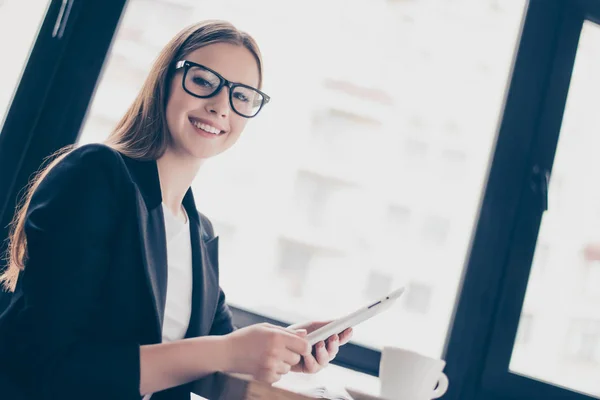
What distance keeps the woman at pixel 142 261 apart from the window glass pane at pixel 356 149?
1.73 feet

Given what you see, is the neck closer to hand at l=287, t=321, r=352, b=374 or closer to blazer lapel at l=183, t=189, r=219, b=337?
blazer lapel at l=183, t=189, r=219, b=337

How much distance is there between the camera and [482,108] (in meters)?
1.63

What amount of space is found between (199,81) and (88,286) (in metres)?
0.43

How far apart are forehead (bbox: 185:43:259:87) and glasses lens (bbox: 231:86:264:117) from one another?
0.02 meters

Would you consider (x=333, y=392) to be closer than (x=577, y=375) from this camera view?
Yes

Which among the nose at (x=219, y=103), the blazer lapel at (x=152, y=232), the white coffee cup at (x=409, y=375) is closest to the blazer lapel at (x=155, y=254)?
the blazer lapel at (x=152, y=232)

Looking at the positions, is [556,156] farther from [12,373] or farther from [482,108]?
[12,373]

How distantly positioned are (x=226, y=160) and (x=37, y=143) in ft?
1.60

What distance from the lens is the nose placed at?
105 centimetres

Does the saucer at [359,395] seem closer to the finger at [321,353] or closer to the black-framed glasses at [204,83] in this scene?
the finger at [321,353]

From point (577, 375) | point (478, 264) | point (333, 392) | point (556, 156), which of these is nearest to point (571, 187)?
point (556, 156)

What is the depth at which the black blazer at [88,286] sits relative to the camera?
768 mm

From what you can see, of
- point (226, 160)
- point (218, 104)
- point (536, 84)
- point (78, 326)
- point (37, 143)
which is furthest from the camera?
point (226, 160)

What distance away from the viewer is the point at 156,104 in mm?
1065
